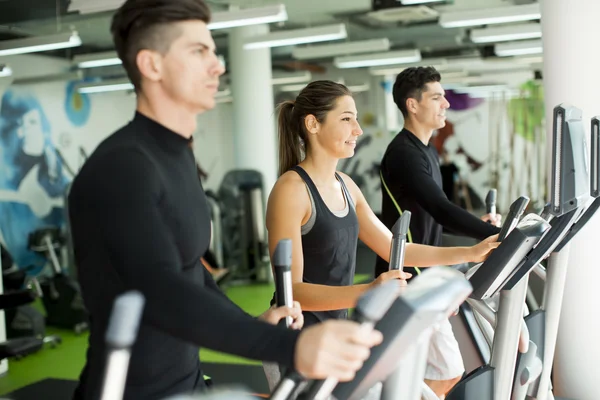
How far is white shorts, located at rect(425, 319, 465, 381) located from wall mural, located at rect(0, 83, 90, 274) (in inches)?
225

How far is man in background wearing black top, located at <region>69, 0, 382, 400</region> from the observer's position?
1.20 m

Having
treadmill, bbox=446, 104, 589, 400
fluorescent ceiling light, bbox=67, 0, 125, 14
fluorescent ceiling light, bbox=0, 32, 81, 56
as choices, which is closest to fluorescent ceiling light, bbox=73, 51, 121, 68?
fluorescent ceiling light, bbox=0, 32, 81, 56

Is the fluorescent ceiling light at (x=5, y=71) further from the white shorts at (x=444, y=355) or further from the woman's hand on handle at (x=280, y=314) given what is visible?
the woman's hand on handle at (x=280, y=314)

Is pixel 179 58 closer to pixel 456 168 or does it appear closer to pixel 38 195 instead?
pixel 38 195

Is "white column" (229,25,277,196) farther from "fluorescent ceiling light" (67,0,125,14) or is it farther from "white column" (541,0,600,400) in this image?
"white column" (541,0,600,400)

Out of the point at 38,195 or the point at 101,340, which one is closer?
the point at 101,340

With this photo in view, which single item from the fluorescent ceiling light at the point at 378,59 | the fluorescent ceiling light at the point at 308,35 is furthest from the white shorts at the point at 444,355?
the fluorescent ceiling light at the point at 378,59

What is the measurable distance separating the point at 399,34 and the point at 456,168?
2.11 metres

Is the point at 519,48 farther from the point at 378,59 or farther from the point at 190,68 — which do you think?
the point at 190,68

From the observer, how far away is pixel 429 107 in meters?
3.38

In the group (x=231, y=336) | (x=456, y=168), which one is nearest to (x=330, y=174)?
(x=231, y=336)

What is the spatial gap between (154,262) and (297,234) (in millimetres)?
1077

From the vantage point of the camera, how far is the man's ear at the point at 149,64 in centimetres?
143

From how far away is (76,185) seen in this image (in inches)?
54.0
